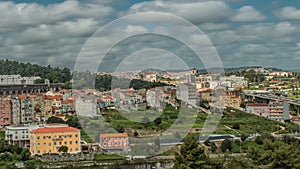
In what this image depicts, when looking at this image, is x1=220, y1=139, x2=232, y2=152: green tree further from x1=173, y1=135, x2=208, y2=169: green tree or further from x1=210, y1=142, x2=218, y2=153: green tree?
x1=173, y1=135, x2=208, y2=169: green tree

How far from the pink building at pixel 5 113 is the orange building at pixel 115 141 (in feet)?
12.2

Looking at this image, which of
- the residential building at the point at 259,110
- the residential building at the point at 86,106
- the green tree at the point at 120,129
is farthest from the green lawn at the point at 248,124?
the residential building at the point at 86,106

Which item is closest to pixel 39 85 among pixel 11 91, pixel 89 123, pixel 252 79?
pixel 11 91

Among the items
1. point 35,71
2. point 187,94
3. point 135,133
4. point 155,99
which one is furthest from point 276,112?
point 35,71

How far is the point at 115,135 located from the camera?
7840 millimetres

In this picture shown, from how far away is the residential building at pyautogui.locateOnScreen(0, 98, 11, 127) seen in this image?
1080 cm

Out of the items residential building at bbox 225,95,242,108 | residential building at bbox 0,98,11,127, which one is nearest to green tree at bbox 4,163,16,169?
residential building at bbox 0,98,11,127

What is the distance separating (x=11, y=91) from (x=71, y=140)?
974cm

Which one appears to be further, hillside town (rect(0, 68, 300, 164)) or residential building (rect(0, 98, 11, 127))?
residential building (rect(0, 98, 11, 127))

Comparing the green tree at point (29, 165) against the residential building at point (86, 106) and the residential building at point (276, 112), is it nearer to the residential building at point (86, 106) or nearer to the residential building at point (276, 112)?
the residential building at point (86, 106)

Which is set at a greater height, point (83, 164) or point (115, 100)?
point (115, 100)

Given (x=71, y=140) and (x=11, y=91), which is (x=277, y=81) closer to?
(x=11, y=91)

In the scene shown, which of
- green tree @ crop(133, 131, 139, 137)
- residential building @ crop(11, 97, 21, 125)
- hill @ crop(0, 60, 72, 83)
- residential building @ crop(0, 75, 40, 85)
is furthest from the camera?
hill @ crop(0, 60, 72, 83)

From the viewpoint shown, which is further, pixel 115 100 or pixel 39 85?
pixel 39 85
